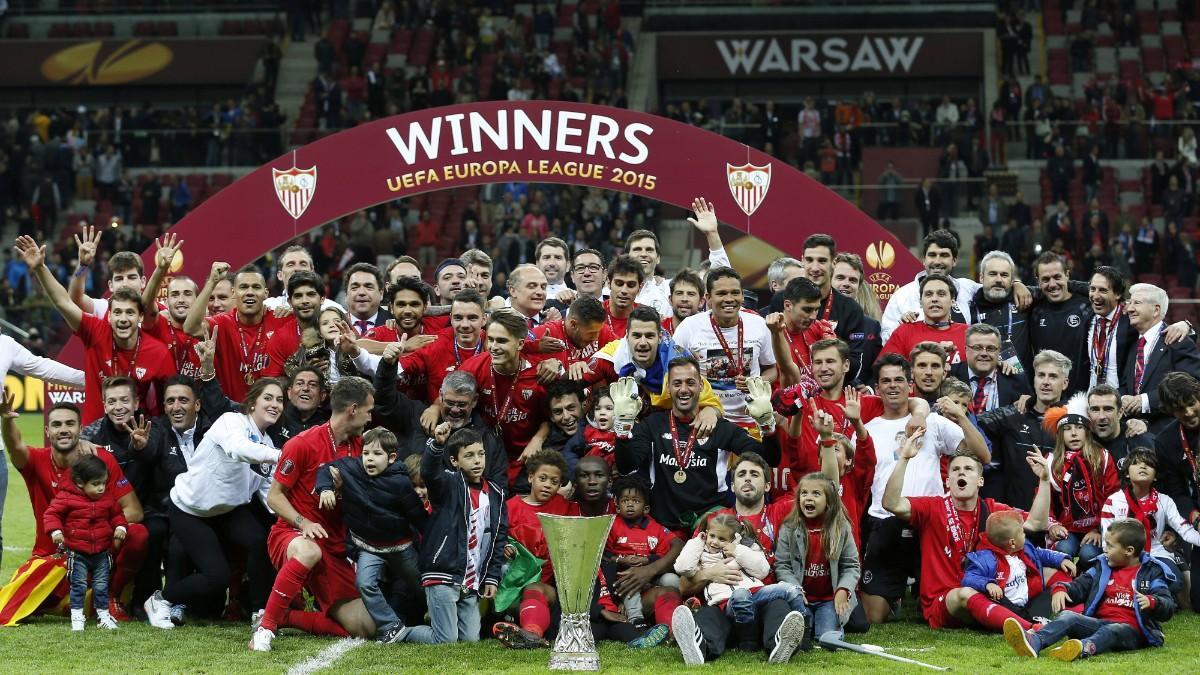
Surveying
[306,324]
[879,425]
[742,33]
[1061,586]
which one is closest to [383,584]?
[306,324]

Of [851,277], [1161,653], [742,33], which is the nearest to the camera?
[1161,653]

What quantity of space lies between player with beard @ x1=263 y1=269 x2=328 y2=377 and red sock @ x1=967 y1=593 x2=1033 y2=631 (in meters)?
4.17

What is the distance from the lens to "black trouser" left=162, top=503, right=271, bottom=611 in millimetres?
8844

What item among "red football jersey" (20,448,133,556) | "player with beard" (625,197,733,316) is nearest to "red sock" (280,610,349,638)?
"red football jersey" (20,448,133,556)

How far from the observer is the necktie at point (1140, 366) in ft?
31.7

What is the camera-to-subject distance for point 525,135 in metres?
11.7

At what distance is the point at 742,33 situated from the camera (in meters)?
30.9

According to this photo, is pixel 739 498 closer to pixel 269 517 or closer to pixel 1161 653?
pixel 1161 653

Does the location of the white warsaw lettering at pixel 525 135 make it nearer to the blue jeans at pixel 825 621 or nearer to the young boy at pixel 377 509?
the young boy at pixel 377 509

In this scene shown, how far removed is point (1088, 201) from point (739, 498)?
17531 mm

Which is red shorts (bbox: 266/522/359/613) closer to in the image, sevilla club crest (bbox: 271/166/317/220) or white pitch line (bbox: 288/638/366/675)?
white pitch line (bbox: 288/638/366/675)

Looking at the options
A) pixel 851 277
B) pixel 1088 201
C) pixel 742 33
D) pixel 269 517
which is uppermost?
pixel 742 33

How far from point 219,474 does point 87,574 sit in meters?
0.91

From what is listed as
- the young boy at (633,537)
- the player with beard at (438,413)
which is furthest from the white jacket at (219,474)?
the young boy at (633,537)
